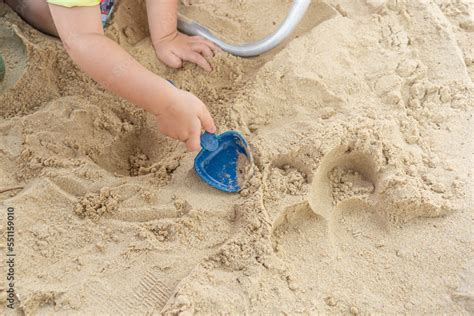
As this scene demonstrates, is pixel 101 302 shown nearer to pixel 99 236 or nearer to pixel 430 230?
pixel 99 236

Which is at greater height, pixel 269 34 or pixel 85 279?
pixel 269 34

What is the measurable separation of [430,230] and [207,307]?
612mm

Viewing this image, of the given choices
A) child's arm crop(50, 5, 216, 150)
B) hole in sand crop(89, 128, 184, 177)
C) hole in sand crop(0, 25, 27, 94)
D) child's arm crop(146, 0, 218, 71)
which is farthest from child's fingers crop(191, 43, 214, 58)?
hole in sand crop(0, 25, 27, 94)

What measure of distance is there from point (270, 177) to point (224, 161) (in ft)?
0.51

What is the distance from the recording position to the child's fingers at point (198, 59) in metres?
1.65

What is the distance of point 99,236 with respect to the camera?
A: 1192 millimetres

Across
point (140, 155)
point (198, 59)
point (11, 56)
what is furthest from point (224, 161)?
point (11, 56)

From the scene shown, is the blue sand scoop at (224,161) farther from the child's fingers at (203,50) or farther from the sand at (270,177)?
the child's fingers at (203,50)

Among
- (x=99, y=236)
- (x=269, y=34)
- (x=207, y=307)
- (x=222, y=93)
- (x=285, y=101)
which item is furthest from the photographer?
(x=269, y=34)

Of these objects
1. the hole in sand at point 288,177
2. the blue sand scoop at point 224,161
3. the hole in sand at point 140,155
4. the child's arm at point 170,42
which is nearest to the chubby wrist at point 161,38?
the child's arm at point 170,42

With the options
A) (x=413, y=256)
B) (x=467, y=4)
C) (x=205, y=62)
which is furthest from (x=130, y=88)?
(x=467, y=4)

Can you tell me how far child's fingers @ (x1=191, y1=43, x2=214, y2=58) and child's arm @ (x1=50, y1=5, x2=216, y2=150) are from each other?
0.45m

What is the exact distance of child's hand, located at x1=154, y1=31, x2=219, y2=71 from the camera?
1660mm

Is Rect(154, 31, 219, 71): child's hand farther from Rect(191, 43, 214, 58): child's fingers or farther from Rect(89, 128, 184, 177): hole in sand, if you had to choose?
Rect(89, 128, 184, 177): hole in sand
